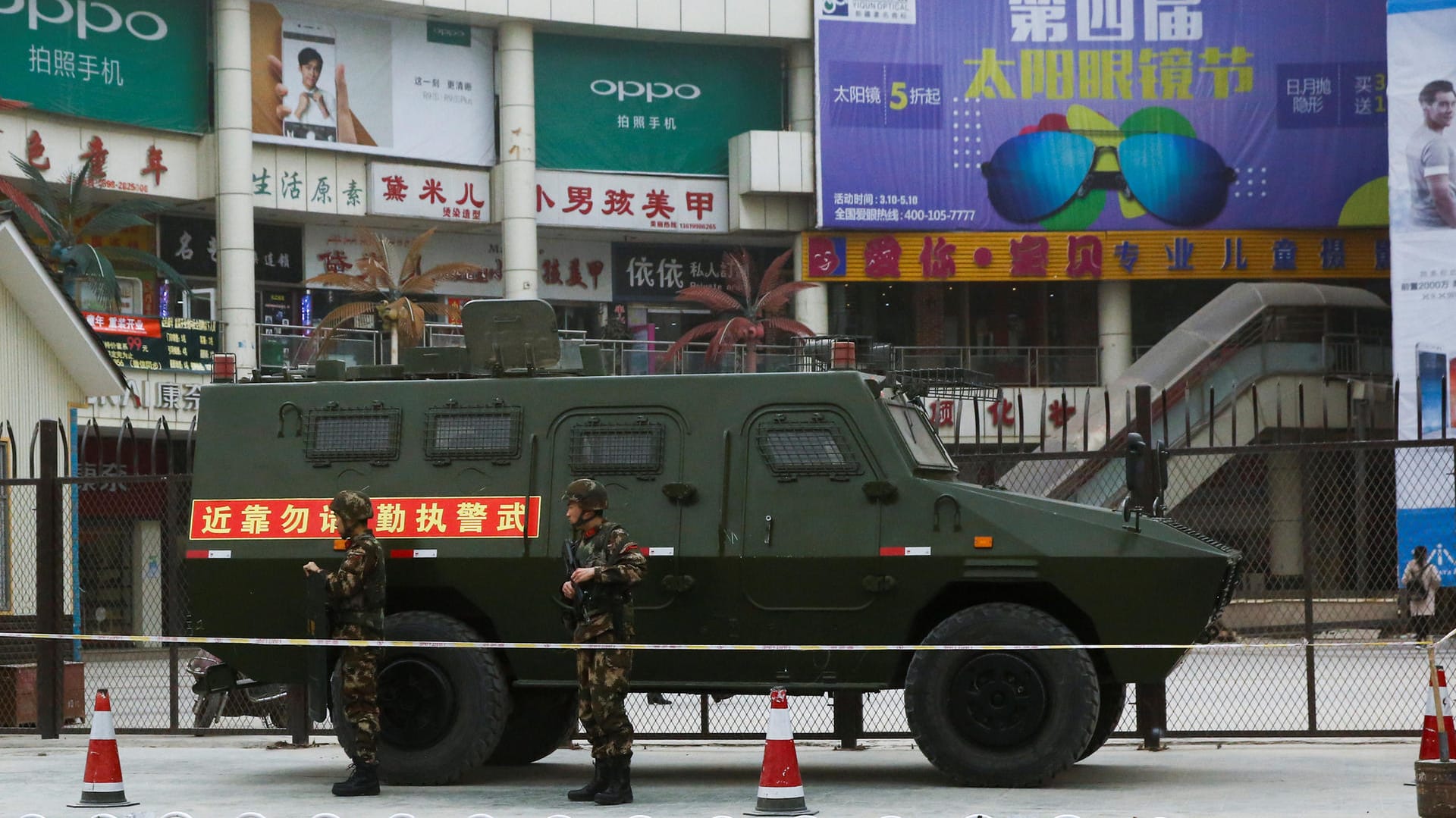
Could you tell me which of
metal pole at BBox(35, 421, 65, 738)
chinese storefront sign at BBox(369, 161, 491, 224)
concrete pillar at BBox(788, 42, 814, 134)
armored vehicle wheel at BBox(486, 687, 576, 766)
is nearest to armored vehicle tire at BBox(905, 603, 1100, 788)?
armored vehicle wheel at BBox(486, 687, 576, 766)

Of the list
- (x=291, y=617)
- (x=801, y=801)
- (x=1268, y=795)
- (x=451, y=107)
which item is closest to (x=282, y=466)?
(x=291, y=617)

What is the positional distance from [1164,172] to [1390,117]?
8923 mm

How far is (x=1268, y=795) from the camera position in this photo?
10.7m

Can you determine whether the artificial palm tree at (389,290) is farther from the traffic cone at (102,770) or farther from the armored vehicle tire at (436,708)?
the traffic cone at (102,770)

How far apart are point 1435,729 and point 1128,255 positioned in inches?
1395

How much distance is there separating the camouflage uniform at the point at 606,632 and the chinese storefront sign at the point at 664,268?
1458 inches

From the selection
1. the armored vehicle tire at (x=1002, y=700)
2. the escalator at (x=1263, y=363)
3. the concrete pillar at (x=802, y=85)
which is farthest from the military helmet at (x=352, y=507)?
the concrete pillar at (x=802, y=85)

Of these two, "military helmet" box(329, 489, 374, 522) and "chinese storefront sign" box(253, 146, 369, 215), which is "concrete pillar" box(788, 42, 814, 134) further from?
"military helmet" box(329, 489, 374, 522)

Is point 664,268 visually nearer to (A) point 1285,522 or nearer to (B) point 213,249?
(B) point 213,249

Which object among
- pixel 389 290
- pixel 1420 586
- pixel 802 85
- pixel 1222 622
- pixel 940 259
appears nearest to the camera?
pixel 1420 586

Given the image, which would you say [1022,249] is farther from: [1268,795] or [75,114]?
[1268,795]

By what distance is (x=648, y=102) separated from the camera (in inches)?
1777

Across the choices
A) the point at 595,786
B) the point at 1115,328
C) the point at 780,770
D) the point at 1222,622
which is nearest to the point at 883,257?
the point at 1115,328

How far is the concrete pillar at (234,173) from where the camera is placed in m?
39.0
